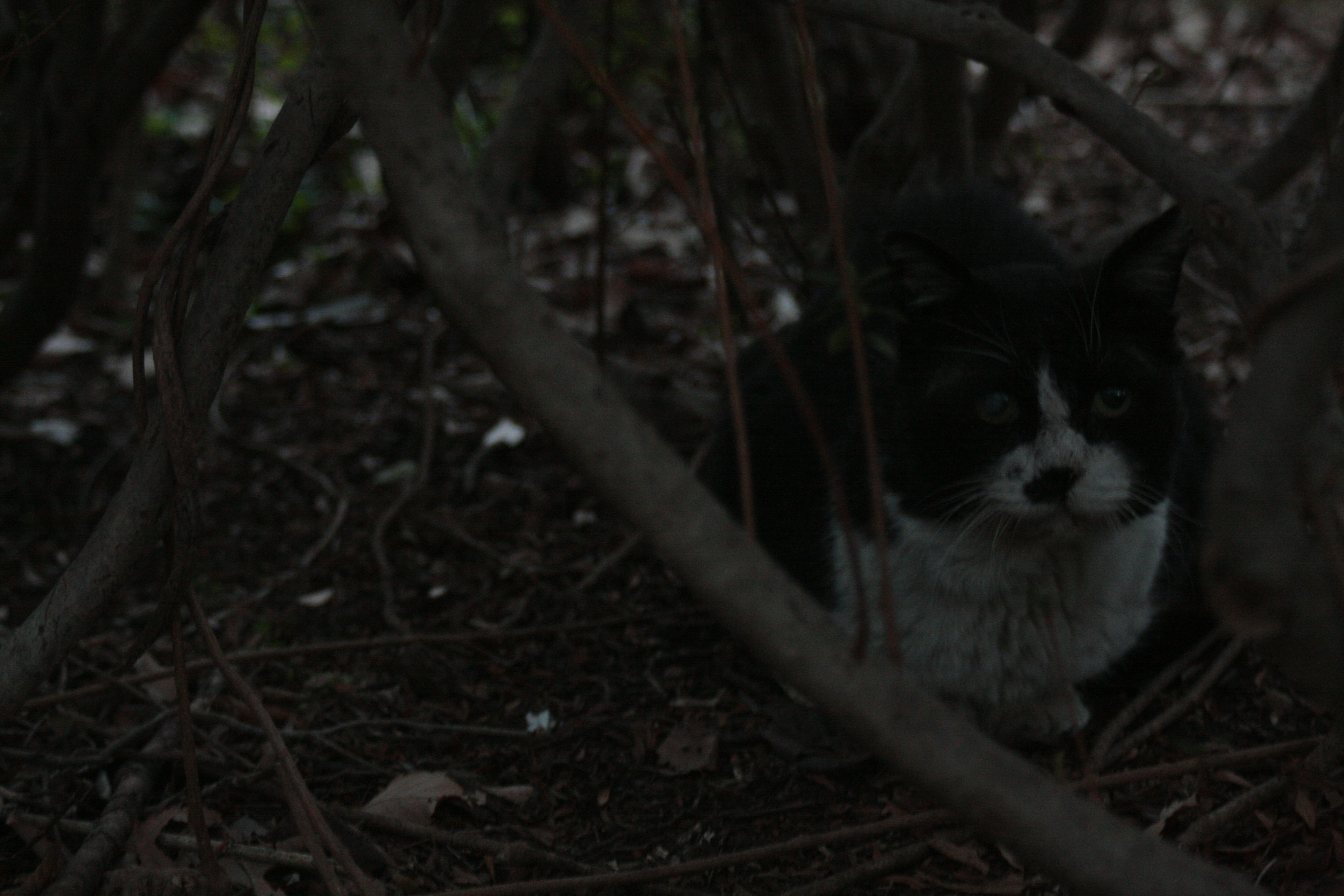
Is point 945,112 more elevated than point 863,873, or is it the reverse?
point 945,112

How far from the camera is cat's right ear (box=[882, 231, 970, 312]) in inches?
83.4

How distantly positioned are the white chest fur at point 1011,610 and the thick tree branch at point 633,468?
1.23m

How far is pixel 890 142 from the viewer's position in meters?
3.61

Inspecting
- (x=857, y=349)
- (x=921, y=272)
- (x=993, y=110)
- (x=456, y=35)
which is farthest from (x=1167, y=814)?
(x=456, y=35)

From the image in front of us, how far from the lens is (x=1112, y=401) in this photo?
2.13 meters

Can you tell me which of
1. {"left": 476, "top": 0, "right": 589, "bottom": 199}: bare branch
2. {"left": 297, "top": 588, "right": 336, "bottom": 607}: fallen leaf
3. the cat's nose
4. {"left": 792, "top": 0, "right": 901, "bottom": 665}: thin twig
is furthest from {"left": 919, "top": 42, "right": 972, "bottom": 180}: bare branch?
{"left": 297, "top": 588, "right": 336, "bottom": 607}: fallen leaf

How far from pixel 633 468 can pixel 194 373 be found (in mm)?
894

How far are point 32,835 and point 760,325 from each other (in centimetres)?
167

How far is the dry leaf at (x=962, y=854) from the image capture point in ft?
6.91

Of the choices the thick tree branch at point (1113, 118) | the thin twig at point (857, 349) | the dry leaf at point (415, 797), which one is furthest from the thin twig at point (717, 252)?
the dry leaf at point (415, 797)

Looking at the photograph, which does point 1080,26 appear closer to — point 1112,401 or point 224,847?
point 1112,401

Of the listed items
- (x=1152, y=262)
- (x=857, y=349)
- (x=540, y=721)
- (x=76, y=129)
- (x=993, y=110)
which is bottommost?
(x=540, y=721)

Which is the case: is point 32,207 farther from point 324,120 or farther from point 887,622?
point 887,622

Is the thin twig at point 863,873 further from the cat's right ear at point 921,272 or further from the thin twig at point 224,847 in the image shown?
the cat's right ear at point 921,272
